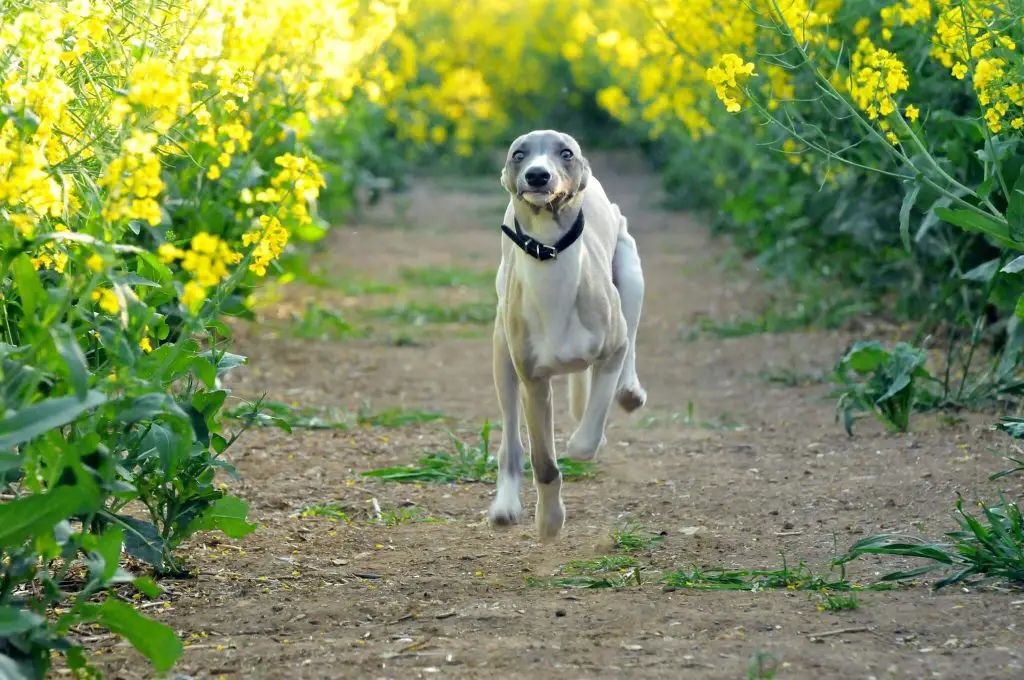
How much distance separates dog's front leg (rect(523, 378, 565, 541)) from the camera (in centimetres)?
457

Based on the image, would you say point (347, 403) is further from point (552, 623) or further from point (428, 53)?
point (428, 53)

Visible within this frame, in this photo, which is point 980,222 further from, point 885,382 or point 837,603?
point 885,382

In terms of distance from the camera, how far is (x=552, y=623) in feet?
12.4

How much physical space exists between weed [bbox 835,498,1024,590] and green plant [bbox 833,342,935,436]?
1.87 m

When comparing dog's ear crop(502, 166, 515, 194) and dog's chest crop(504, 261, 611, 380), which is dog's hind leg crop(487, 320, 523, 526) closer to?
dog's chest crop(504, 261, 611, 380)

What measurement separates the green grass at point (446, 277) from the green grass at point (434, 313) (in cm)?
123

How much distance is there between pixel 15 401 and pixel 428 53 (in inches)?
613

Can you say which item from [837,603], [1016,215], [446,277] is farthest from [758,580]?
[446,277]

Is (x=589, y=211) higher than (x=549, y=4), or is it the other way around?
(x=549, y=4)

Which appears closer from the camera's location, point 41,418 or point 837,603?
point 41,418

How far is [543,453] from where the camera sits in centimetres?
457

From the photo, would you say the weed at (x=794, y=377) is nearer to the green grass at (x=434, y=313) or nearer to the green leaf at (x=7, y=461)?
the green grass at (x=434, y=313)

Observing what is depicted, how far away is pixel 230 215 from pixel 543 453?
2.77 m

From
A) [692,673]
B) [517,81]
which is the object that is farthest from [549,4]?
[692,673]
